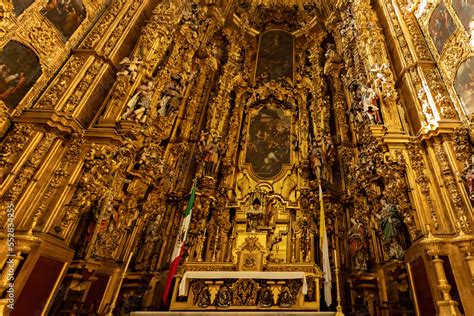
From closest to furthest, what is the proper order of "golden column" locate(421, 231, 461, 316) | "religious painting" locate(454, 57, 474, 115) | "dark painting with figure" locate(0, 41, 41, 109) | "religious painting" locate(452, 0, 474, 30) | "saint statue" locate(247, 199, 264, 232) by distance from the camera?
"golden column" locate(421, 231, 461, 316) → "dark painting with figure" locate(0, 41, 41, 109) → "religious painting" locate(454, 57, 474, 115) → "religious painting" locate(452, 0, 474, 30) → "saint statue" locate(247, 199, 264, 232)

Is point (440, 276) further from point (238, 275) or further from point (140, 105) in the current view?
point (140, 105)

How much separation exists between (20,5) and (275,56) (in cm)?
1174

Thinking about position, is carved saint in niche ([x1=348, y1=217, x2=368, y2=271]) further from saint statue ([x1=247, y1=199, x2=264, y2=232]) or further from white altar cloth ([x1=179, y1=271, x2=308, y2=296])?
saint statue ([x1=247, y1=199, x2=264, y2=232])

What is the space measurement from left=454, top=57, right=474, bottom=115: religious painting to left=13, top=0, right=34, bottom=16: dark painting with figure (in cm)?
1010

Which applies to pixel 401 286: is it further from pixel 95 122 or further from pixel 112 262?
pixel 95 122

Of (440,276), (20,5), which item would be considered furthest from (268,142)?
(20,5)

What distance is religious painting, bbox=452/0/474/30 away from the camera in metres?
6.68

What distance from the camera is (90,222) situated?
7027 millimetres

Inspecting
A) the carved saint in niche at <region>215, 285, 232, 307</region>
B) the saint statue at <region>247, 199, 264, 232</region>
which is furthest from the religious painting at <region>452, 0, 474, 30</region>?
the carved saint in niche at <region>215, 285, 232, 307</region>

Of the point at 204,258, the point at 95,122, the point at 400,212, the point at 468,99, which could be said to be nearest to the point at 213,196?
the point at 204,258

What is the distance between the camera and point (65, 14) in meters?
7.86

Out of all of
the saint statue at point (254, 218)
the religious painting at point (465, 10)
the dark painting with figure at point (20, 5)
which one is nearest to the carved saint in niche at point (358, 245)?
the saint statue at point (254, 218)

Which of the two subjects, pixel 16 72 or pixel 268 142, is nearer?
pixel 16 72

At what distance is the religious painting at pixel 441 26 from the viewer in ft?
24.8
